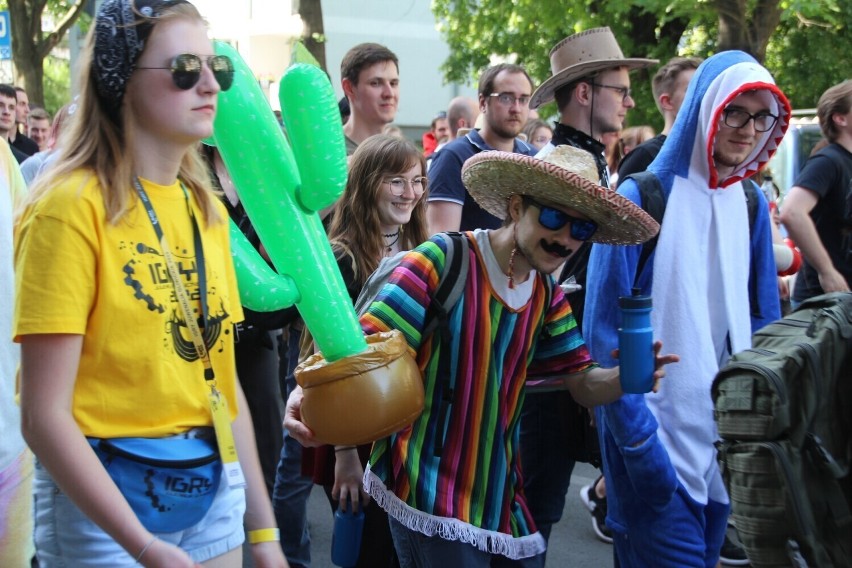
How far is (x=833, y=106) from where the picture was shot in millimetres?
5797

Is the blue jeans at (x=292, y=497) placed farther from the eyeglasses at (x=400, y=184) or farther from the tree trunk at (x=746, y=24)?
the tree trunk at (x=746, y=24)

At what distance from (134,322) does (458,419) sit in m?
1.15

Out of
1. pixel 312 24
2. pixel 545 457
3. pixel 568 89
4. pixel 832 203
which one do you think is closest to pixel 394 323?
pixel 545 457

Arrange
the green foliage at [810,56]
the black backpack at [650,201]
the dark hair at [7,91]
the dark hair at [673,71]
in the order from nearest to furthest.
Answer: the black backpack at [650,201], the dark hair at [673,71], the dark hair at [7,91], the green foliage at [810,56]

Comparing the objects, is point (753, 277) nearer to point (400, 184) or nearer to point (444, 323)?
point (400, 184)

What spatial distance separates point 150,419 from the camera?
6.63ft

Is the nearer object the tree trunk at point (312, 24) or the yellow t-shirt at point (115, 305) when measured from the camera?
the yellow t-shirt at point (115, 305)

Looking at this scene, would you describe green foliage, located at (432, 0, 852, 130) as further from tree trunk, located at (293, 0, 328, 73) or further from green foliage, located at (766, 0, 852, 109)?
tree trunk, located at (293, 0, 328, 73)

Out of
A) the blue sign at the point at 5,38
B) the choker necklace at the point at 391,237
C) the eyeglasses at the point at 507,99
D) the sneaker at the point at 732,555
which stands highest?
the blue sign at the point at 5,38

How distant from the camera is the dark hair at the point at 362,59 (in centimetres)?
557

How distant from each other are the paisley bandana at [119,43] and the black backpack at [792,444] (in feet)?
5.11

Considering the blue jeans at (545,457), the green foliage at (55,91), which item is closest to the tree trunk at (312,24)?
the blue jeans at (545,457)

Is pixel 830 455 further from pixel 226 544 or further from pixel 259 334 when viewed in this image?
pixel 259 334

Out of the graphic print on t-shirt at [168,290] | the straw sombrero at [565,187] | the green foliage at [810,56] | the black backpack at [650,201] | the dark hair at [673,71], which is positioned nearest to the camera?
the graphic print on t-shirt at [168,290]
